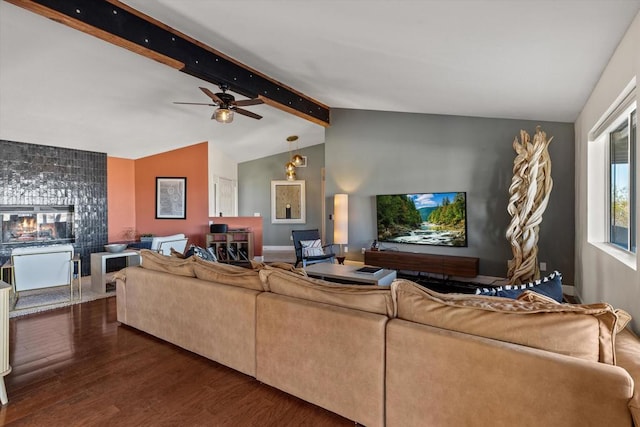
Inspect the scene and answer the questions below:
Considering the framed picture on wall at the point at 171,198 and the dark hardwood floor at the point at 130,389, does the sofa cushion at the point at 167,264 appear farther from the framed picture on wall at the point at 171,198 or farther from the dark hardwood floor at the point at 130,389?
the framed picture on wall at the point at 171,198

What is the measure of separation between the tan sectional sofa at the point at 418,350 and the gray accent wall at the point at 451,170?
3461mm

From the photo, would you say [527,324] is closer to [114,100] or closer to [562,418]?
[562,418]

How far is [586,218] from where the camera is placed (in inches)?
134

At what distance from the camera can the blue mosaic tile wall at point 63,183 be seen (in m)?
4.95

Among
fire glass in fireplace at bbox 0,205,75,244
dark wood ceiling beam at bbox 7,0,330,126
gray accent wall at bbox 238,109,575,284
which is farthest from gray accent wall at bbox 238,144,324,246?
fire glass in fireplace at bbox 0,205,75,244

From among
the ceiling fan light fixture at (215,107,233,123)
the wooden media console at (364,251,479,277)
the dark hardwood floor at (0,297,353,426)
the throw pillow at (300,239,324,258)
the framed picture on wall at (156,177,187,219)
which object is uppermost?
the ceiling fan light fixture at (215,107,233,123)

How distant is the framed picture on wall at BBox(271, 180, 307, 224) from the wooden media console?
Answer: 3.43m

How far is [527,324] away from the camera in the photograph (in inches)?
53.1

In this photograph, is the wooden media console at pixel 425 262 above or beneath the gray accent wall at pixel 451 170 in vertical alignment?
beneath

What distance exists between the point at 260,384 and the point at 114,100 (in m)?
3.99

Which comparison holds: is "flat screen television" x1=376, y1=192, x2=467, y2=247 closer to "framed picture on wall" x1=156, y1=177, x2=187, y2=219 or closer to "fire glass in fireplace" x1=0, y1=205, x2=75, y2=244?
"framed picture on wall" x1=156, y1=177, x2=187, y2=219

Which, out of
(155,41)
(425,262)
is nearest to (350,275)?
(425,262)

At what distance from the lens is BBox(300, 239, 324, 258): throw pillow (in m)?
5.40

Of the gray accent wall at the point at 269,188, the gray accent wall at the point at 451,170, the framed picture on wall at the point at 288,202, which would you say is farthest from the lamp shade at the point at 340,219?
the framed picture on wall at the point at 288,202
